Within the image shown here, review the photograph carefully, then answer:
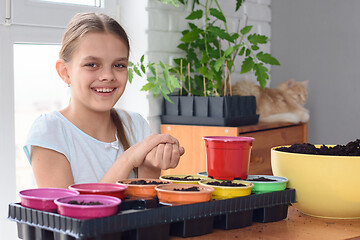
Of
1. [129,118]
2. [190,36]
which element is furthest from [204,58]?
[129,118]

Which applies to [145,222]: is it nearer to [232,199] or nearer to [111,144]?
[232,199]

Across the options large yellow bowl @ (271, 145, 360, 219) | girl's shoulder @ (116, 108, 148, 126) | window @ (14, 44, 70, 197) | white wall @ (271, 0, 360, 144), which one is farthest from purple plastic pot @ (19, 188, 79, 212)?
white wall @ (271, 0, 360, 144)

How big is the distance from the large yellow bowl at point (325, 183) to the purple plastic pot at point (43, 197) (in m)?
0.50

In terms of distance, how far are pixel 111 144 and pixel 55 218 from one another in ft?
2.46

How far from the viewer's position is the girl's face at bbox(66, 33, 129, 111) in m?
1.42

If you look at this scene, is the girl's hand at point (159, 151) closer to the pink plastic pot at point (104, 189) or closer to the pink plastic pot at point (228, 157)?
the pink plastic pot at point (228, 157)

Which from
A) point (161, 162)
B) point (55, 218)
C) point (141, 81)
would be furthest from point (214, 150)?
point (141, 81)

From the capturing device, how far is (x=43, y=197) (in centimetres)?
89

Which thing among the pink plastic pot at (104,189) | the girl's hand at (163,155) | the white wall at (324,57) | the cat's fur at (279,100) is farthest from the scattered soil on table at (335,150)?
the white wall at (324,57)

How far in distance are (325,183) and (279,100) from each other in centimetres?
194

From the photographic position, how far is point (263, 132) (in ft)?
8.84

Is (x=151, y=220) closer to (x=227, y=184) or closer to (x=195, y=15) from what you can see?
(x=227, y=184)

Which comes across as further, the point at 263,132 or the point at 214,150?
the point at 263,132

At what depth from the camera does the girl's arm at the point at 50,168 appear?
1.29 metres
